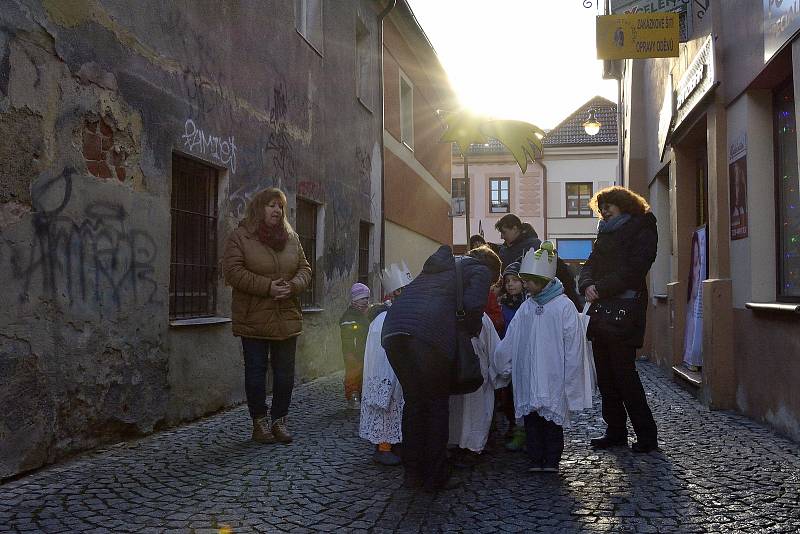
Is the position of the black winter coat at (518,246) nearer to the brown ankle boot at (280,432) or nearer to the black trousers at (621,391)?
the black trousers at (621,391)

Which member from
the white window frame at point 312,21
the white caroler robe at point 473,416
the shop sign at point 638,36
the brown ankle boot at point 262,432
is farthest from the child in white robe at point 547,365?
the white window frame at point 312,21

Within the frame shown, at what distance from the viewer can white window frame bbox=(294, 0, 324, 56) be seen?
10.6 metres

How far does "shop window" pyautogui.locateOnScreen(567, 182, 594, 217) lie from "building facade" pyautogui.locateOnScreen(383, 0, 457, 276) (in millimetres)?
17844

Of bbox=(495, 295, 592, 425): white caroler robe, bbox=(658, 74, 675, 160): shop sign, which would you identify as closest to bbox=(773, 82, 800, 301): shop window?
bbox=(495, 295, 592, 425): white caroler robe

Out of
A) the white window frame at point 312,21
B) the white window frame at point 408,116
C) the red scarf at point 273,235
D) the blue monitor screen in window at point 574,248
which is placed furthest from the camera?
the blue monitor screen in window at point 574,248

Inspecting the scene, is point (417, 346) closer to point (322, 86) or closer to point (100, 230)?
point (100, 230)

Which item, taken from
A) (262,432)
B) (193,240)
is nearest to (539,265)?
(262,432)

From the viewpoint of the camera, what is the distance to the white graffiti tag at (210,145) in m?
7.11

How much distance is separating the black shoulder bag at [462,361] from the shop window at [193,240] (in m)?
3.10

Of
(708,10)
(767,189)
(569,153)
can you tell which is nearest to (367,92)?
(708,10)

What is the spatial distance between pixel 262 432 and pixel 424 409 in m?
1.82

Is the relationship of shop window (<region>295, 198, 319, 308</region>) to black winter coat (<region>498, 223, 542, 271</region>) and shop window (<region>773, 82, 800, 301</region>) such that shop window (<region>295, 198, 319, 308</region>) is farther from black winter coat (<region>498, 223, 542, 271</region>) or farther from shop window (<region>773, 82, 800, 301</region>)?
shop window (<region>773, 82, 800, 301</region>)

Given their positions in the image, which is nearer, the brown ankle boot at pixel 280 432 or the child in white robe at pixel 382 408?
the child in white robe at pixel 382 408

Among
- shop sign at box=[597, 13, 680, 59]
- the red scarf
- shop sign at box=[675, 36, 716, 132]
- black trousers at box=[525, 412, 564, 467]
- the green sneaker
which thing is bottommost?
the green sneaker
